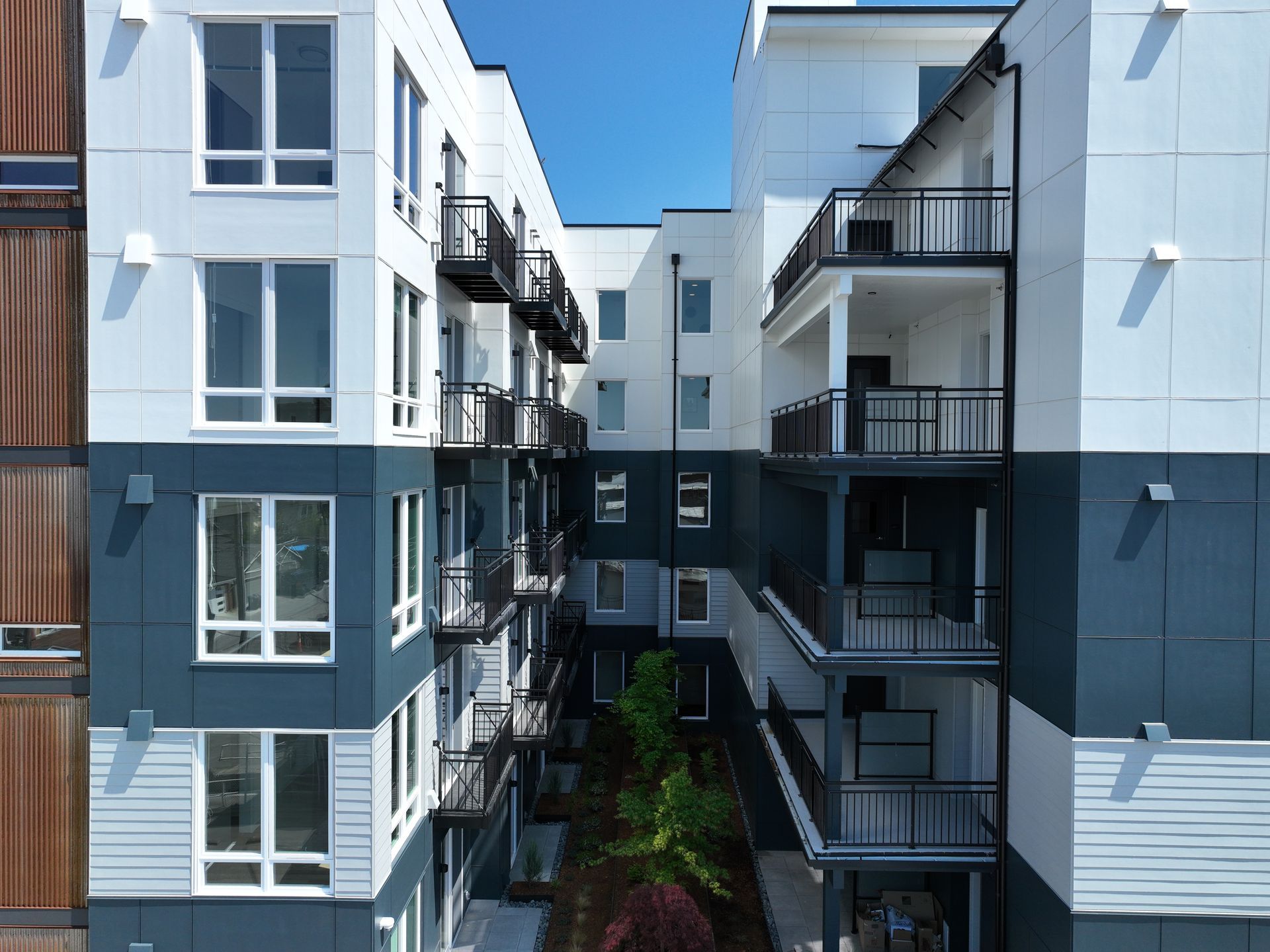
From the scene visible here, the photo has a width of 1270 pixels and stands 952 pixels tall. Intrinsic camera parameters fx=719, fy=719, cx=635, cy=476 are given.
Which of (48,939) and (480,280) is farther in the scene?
(480,280)

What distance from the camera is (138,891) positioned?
8023mm

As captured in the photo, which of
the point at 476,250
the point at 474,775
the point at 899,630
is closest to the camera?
the point at 474,775

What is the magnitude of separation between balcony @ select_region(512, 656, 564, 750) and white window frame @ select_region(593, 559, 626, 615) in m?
5.62

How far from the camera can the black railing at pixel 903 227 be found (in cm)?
985

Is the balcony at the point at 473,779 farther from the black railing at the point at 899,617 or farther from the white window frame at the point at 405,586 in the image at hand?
Result: the black railing at the point at 899,617

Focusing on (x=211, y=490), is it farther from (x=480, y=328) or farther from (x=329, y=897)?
(x=480, y=328)

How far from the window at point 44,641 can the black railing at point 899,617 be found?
9.34 m

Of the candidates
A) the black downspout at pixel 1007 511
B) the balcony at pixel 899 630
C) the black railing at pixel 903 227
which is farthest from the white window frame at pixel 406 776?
the black railing at pixel 903 227

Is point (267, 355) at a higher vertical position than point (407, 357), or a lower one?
lower

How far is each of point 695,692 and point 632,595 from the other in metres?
3.34

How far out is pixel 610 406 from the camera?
862 inches

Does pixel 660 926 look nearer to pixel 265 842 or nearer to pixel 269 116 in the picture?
pixel 265 842

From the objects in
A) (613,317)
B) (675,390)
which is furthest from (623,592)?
(613,317)

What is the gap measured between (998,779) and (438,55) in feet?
41.7
